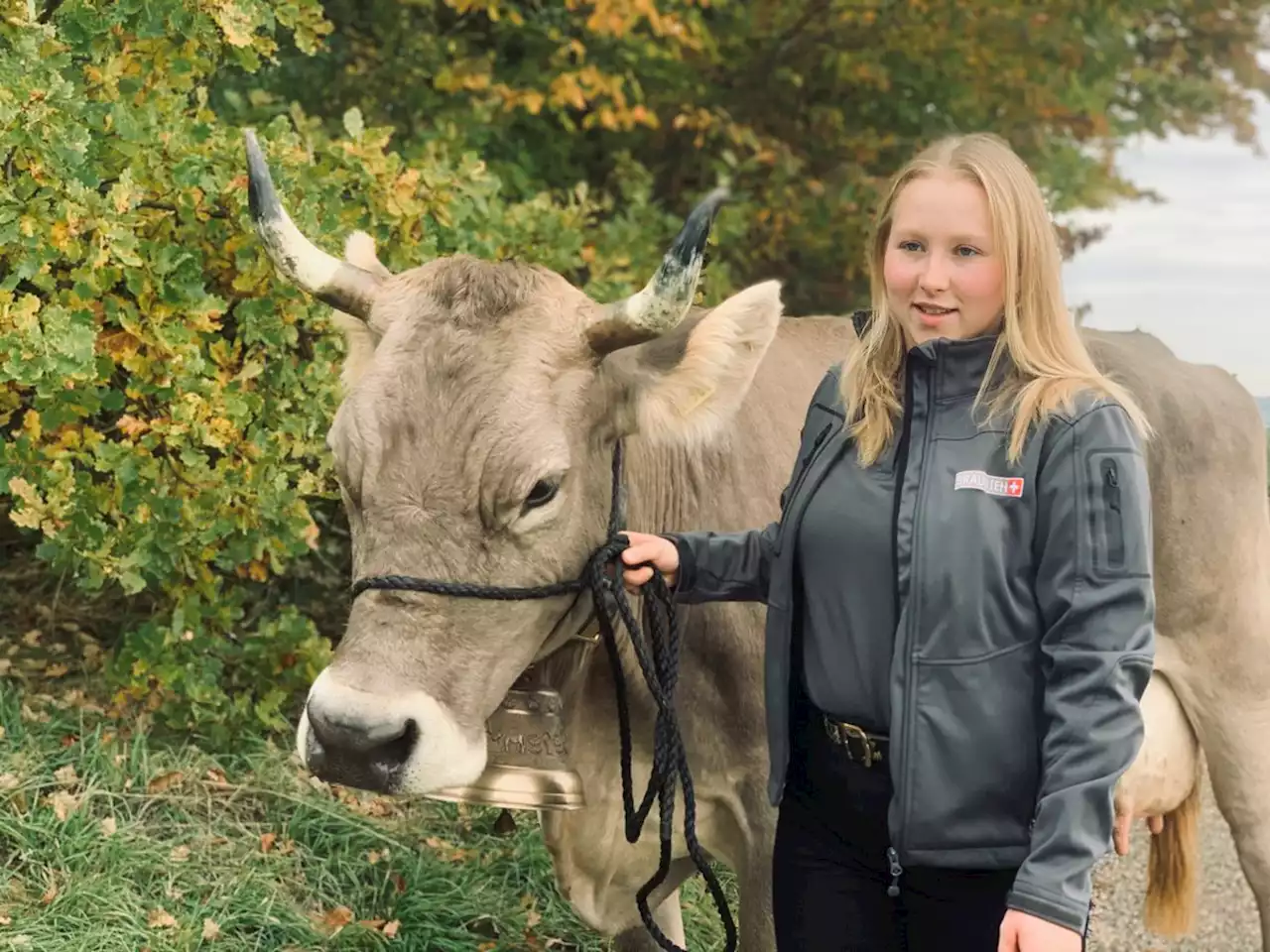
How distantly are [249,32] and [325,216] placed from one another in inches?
23.6

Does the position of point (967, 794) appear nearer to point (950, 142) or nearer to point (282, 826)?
point (950, 142)

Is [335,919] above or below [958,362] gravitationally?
below

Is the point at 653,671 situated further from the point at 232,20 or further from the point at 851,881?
the point at 232,20

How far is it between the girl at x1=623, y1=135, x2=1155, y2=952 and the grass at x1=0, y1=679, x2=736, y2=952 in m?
0.94

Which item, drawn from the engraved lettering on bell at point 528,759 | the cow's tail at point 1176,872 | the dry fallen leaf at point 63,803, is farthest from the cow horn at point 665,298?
the cow's tail at point 1176,872

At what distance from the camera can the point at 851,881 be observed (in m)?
2.45

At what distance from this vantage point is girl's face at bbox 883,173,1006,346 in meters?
2.31

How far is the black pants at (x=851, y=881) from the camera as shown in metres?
2.28

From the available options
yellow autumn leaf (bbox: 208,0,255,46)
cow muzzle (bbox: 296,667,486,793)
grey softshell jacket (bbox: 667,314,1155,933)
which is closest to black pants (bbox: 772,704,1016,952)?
grey softshell jacket (bbox: 667,314,1155,933)

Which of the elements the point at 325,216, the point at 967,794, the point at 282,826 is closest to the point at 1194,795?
the point at 967,794

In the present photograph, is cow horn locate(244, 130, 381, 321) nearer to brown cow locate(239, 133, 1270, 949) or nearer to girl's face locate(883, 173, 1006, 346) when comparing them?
brown cow locate(239, 133, 1270, 949)

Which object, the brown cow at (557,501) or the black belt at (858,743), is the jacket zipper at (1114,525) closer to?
the black belt at (858,743)

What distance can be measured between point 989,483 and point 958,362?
0.24 meters

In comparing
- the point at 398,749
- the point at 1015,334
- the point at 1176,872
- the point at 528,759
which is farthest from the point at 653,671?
the point at 1176,872
